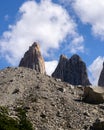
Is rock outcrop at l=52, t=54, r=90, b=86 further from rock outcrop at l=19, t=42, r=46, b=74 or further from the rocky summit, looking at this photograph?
the rocky summit

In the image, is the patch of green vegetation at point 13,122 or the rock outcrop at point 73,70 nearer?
the patch of green vegetation at point 13,122

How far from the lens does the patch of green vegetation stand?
69.6 m

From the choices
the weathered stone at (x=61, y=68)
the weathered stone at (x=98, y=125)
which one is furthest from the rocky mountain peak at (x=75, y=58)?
the weathered stone at (x=98, y=125)

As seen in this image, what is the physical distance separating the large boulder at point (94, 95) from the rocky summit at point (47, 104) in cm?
134

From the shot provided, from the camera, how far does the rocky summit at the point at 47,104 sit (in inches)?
2902

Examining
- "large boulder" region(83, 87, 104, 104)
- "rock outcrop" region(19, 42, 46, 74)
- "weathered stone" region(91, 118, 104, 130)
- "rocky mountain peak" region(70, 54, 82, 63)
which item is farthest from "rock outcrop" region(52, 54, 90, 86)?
"weathered stone" region(91, 118, 104, 130)

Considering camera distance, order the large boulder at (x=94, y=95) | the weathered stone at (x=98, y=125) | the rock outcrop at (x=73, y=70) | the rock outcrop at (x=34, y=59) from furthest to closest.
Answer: the rock outcrop at (x=34, y=59), the rock outcrop at (x=73, y=70), the large boulder at (x=94, y=95), the weathered stone at (x=98, y=125)

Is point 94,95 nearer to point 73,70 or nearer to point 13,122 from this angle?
point 13,122

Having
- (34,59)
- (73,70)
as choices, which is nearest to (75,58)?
(73,70)

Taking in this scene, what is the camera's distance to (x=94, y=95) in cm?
8612

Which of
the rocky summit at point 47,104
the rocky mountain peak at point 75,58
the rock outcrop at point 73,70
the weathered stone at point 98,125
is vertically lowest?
the weathered stone at point 98,125

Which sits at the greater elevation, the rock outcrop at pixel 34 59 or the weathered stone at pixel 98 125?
the rock outcrop at pixel 34 59

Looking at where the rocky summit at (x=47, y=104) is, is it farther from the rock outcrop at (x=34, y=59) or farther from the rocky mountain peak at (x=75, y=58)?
the rocky mountain peak at (x=75, y=58)

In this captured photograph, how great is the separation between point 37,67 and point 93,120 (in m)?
109
